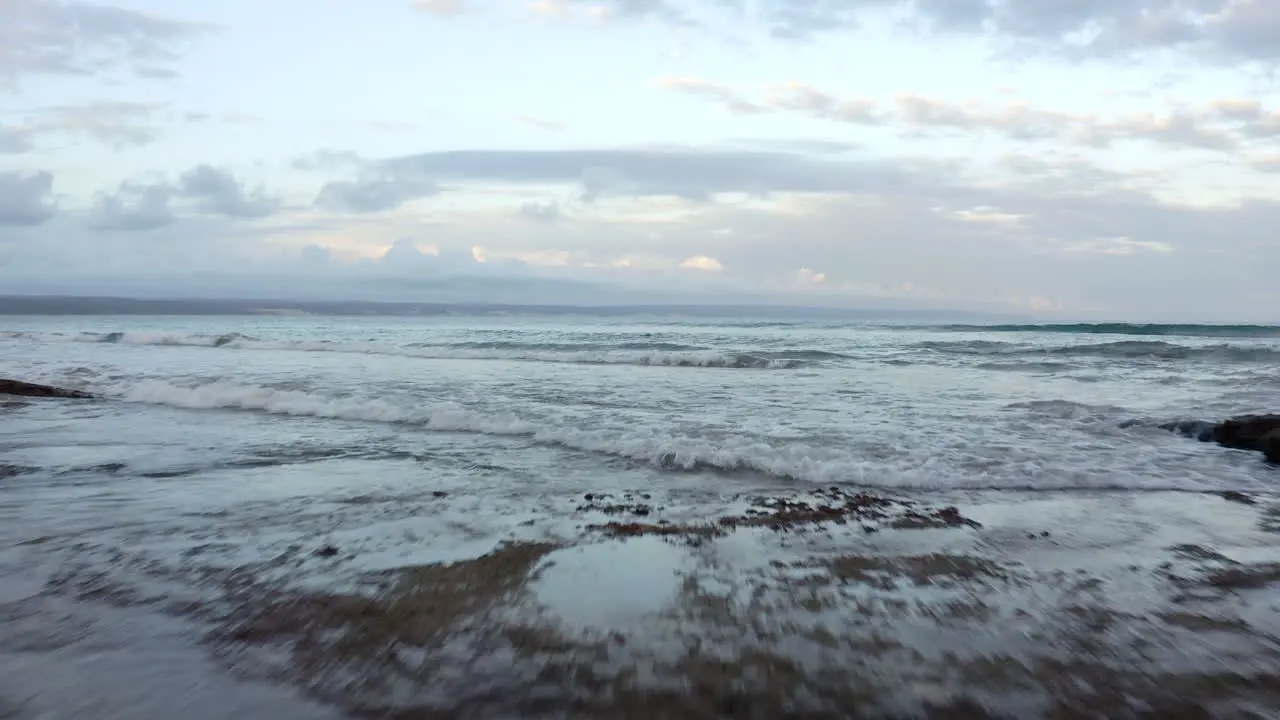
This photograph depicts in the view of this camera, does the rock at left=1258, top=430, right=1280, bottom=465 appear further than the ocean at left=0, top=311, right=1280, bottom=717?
Yes

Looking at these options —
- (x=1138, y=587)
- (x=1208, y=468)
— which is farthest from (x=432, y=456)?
(x=1208, y=468)

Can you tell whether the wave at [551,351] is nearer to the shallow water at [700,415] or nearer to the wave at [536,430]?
the shallow water at [700,415]

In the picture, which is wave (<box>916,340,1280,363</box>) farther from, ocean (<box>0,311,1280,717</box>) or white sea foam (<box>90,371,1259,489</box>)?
white sea foam (<box>90,371,1259,489</box>)

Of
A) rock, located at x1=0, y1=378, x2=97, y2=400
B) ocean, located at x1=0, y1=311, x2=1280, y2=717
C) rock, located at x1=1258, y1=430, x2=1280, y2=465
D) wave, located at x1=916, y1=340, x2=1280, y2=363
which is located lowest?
rock, located at x1=0, y1=378, x2=97, y2=400

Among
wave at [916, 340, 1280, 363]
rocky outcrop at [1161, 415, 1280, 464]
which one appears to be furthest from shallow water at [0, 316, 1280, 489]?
wave at [916, 340, 1280, 363]

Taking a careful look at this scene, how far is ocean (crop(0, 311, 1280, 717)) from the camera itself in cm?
359

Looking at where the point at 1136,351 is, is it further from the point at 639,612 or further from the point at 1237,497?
the point at 639,612

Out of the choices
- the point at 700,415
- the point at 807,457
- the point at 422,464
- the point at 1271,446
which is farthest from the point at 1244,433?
the point at 422,464

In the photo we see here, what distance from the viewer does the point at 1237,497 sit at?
20.2 feet

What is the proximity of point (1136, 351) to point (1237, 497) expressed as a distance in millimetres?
23782

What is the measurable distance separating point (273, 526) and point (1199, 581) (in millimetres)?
5461

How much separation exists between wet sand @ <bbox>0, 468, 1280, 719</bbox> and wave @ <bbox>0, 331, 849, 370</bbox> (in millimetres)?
15881

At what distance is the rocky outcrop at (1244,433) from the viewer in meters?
7.92

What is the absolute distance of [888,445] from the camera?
8070 mm
